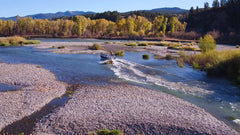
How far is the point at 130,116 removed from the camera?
12219mm

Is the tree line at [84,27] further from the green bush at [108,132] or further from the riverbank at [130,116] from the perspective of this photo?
the green bush at [108,132]

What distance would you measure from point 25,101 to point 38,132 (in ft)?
15.7

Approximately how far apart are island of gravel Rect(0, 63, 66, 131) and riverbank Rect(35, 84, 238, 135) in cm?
184

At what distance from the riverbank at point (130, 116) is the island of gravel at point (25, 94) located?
1.84m

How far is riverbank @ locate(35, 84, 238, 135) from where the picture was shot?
10797 millimetres

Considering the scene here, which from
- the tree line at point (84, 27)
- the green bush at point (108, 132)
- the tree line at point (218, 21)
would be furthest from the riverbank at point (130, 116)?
the tree line at point (84, 27)

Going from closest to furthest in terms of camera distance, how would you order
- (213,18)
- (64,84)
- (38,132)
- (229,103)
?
(38,132), (229,103), (64,84), (213,18)

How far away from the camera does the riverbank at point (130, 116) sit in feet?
35.4

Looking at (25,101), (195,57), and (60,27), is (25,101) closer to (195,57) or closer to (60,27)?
(195,57)

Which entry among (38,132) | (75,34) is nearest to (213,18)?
(75,34)

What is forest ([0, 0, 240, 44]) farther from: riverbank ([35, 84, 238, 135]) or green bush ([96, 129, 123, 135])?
green bush ([96, 129, 123, 135])

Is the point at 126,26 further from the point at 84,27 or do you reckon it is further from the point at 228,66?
the point at 228,66

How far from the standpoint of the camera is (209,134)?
10.5m

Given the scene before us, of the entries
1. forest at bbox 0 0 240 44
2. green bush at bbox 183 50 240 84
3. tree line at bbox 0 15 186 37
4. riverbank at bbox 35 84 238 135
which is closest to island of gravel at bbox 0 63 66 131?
riverbank at bbox 35 84 238 135
